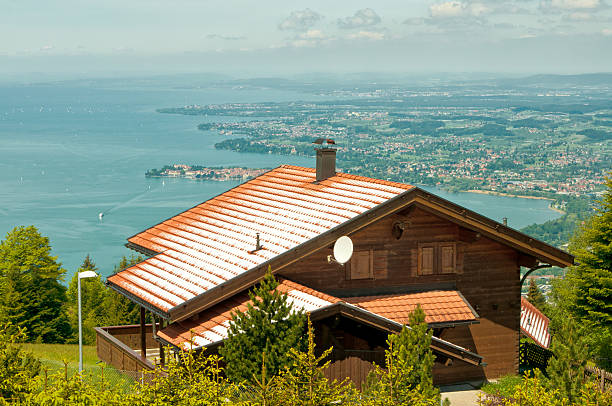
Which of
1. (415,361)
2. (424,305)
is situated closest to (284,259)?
(424,305)

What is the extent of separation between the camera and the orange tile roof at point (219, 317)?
18.5 m

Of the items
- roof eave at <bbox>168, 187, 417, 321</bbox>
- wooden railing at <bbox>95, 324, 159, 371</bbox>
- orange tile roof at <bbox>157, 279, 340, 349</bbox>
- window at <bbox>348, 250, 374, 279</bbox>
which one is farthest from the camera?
wooden railing at <bbox>95, 324, 159, 371</bbox>

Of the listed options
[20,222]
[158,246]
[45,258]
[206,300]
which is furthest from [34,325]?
[20,222]

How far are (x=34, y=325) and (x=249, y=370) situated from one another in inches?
1059

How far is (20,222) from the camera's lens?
545 feet

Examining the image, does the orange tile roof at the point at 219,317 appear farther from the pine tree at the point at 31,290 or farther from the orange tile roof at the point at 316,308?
the pine tree at the point at 31,290

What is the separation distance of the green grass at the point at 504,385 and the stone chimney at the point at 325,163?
883cm

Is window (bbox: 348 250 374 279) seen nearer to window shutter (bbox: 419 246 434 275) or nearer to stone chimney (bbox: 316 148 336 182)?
window shutter (bbox: 419 246 434 275)

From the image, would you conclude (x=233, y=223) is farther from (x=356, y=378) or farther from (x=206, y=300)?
(x=356, y=378)

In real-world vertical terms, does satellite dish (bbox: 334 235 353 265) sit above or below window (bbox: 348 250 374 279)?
above

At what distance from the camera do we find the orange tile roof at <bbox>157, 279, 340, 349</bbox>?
730 inches

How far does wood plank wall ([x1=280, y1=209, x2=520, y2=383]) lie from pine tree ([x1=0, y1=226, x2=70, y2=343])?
2180 cm

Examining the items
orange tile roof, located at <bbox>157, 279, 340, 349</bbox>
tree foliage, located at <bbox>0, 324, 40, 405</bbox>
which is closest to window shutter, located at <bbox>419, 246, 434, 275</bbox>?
orange tile roof, located at <bbox>157, 279, 340, 349</bbox>

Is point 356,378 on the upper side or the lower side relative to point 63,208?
upper
